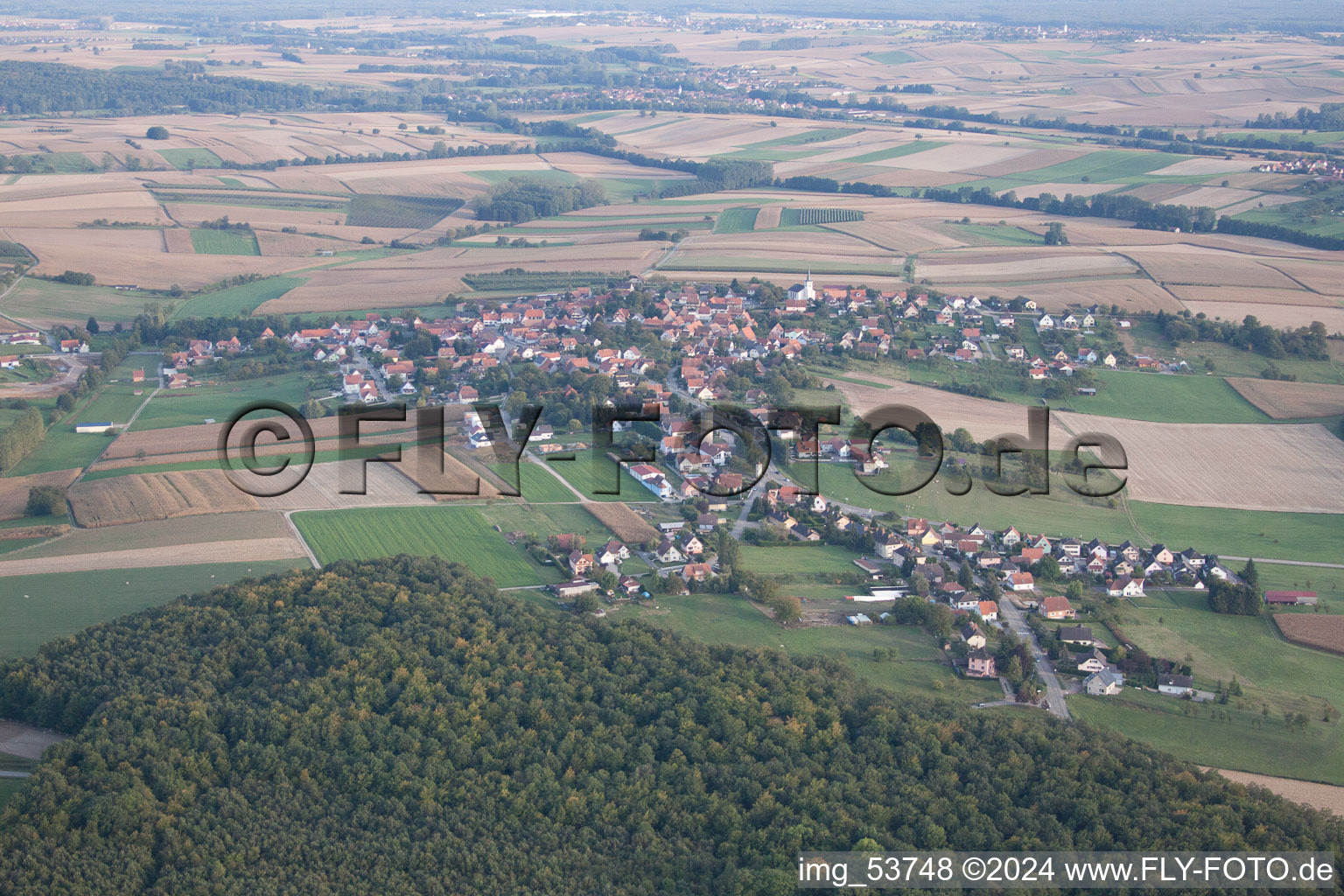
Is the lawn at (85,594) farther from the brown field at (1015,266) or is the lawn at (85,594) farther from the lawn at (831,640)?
the brown field at (1015,266)

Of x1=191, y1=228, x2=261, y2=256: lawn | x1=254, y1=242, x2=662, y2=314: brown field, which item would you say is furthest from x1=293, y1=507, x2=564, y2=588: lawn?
x1=191, y1=228, x2=261, y2=256: lawn

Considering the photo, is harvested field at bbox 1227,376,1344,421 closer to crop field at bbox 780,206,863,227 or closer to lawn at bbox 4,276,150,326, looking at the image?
crop field at bbox 780,206,863,227

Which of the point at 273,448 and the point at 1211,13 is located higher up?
the point at 1211,13

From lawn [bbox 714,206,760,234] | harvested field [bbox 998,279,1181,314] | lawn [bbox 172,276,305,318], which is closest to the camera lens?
harvested field [bbox 998,279,1181,314]

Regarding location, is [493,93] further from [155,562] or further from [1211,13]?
[1211,13]

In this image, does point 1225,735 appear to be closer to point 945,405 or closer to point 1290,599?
point 1290,599

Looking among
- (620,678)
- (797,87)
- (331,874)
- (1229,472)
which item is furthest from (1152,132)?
(331,874)

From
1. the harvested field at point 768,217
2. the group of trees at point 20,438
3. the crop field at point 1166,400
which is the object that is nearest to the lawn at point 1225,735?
the crop field at point 1166,400
